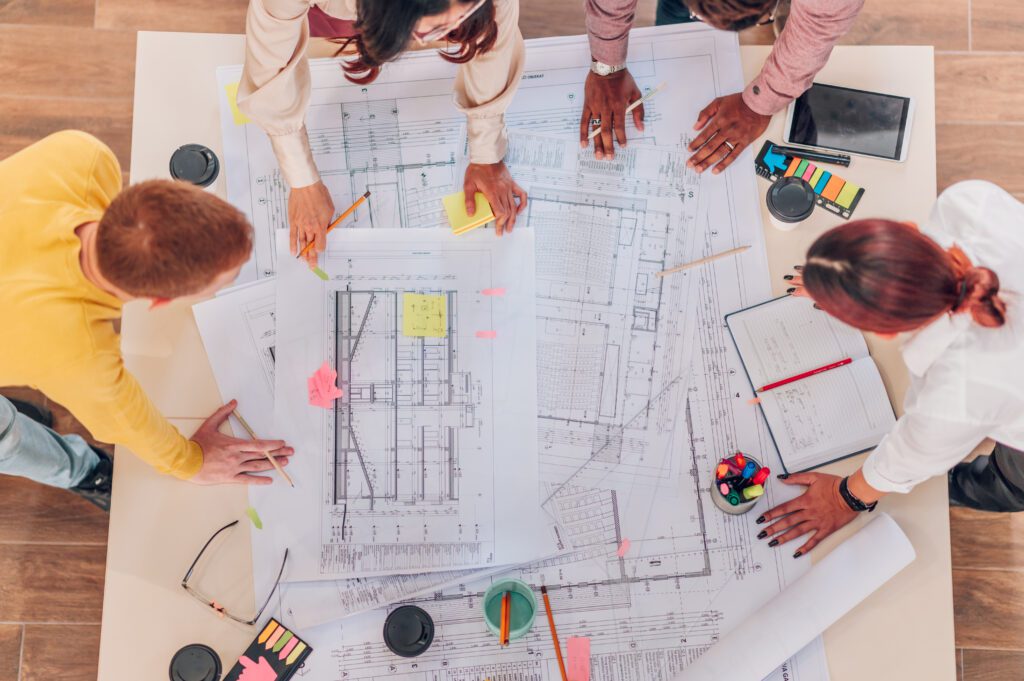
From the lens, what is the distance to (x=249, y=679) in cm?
147

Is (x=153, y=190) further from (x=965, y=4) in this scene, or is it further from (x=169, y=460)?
(x=965, y=4)

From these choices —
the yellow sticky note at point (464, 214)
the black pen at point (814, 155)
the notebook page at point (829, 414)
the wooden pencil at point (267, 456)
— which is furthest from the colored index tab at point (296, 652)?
the black pen at point (814, 155)

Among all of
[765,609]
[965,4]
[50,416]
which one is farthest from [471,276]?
[965,4]

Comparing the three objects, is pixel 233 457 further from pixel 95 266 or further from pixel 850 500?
pixel 850 500

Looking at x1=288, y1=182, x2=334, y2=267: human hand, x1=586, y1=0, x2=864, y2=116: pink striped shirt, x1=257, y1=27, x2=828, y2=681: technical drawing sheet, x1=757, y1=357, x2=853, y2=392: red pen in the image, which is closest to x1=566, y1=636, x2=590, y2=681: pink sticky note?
x1=257, y1=27, x2=828, y2=681: technical drawing sheet

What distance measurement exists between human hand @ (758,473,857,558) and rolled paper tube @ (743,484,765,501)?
96 millimetres

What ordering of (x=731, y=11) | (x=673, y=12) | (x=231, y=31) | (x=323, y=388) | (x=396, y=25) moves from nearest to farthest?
(x=396, y=25)
(x=731, y=11)
(x=323, y=388)
(x=673, y=12)
(x=231, y=31)

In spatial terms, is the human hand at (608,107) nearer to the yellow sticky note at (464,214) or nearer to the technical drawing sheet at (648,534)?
the technical drawing sheet at (648,534)

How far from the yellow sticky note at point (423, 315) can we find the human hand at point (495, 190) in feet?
0.64

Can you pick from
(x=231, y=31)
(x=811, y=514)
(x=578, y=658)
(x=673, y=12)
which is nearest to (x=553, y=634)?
(x=578, y=658)

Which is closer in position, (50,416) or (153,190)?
(153,190)

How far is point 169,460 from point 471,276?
65 centimetres

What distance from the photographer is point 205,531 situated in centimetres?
153

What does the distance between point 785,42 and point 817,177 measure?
28cm
